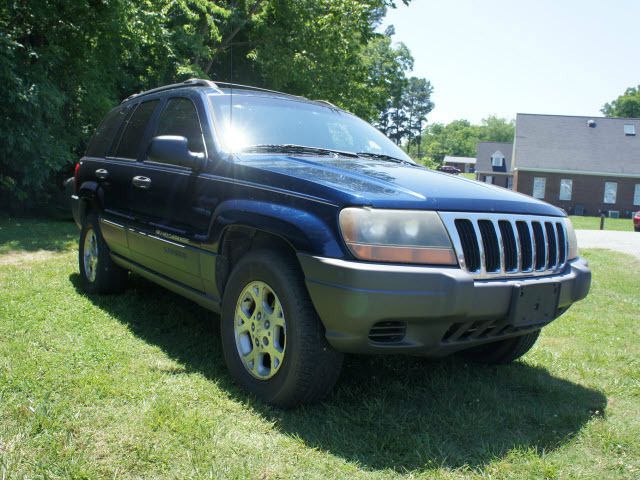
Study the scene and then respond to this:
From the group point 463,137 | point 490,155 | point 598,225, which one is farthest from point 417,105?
point 598,225

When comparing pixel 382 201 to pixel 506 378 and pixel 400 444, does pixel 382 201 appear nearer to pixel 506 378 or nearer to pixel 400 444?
pixel 400 444

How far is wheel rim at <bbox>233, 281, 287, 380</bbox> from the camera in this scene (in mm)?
2980

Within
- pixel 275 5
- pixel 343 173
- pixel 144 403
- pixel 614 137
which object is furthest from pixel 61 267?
pixel 614 137

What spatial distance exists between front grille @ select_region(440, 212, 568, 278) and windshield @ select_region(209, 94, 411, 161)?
1.42m

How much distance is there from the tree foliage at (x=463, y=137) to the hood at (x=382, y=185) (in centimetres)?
11442

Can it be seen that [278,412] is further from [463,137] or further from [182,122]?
[463,137]

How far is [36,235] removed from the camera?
1002 centimetres

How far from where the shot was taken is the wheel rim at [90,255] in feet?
17.4

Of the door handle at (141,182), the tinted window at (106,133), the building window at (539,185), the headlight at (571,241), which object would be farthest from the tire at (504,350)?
the building window at (539,185)

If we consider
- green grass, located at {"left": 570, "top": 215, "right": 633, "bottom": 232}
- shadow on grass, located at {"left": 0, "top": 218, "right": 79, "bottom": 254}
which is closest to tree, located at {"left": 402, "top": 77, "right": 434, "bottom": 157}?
green grass, located at {"left": 570, "top": 215, "right": 633, "bottom": 232}

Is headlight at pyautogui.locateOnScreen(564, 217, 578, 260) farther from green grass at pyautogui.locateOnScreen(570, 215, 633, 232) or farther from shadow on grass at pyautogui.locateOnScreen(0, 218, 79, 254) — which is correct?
green grass at pyautogui.locateOnScreen(570, 215, 633, 232)

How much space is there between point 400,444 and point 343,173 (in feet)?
4.76

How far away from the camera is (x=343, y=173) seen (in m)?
3.13

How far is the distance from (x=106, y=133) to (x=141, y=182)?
153 cm
